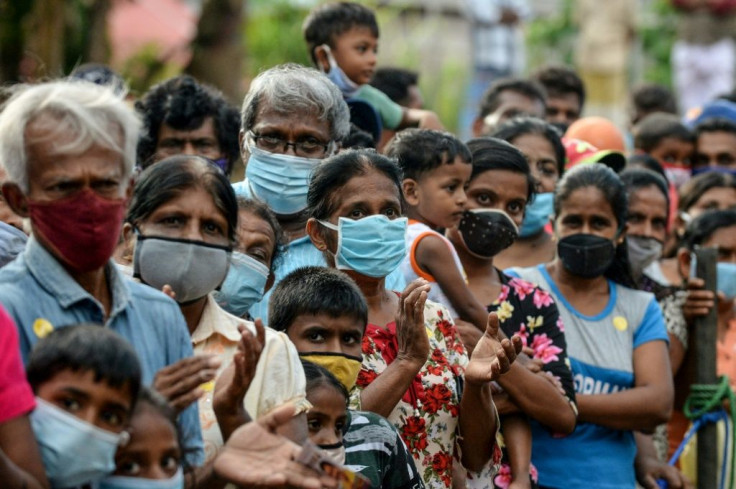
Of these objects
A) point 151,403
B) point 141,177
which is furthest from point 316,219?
point 151,403

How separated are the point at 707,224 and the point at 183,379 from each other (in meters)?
4.44

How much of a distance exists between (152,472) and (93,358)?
1.08ft

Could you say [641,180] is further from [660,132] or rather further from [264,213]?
[264,213]

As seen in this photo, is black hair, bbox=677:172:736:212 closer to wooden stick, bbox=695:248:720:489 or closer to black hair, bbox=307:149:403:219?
wooden stick, bbox=695:248:720:489

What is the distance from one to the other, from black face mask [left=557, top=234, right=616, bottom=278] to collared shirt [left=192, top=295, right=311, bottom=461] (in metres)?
2.16

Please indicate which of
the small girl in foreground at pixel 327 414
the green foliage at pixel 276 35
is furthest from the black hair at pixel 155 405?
the green foliage at pixel 276 35

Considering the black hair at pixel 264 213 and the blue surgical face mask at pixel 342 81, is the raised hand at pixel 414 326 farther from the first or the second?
the blue surgical face mask at pixel 342 81

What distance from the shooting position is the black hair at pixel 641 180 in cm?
674

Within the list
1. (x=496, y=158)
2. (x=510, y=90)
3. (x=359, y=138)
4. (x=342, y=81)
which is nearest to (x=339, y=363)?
(x=496, y=158)

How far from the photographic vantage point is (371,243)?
15.3ft

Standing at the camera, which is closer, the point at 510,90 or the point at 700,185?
the point at 700,185

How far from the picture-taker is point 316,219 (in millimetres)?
4812

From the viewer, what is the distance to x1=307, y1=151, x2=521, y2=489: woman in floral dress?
440 centimetres

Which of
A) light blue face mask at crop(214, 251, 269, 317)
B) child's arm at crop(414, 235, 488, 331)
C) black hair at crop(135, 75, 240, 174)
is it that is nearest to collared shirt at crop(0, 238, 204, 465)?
light blue face mask at crop(214, 251, 269, 317)
